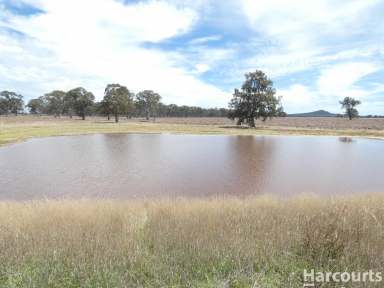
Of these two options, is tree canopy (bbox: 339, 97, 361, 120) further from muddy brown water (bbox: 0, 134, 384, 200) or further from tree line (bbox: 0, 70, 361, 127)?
muddy brown water (bbox: 0, 134, 384, 200)

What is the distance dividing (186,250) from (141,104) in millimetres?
100992

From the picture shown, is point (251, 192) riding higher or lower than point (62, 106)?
lower

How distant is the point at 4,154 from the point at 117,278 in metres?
22.8

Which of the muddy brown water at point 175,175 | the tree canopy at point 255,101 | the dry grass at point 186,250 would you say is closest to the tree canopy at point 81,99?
the tree canopy at point 255,101

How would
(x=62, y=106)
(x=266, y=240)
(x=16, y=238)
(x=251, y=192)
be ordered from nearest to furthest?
(x=266, y=240) < (x=16, y=238) < (x=251, y=192) < (x=62, y=106)

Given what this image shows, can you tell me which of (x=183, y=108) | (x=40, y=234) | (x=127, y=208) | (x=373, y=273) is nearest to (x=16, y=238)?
(x=40, y=234)

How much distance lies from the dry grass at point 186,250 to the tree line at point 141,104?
5860 cm

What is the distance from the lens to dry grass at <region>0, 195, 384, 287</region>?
3428mm

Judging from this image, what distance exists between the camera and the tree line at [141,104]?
62.8 m

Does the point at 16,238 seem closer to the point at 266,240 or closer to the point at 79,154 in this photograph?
the point at 266,240

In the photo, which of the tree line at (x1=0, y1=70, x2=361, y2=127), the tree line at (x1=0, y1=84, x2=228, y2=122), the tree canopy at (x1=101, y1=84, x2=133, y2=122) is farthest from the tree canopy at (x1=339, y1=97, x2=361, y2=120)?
the tree canopy at (x1=101, y1=84, x2=133, y2=122)

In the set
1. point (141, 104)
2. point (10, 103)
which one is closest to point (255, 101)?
point (141, 104)

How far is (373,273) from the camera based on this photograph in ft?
11.2

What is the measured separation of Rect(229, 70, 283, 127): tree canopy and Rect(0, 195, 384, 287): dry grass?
5801cm
